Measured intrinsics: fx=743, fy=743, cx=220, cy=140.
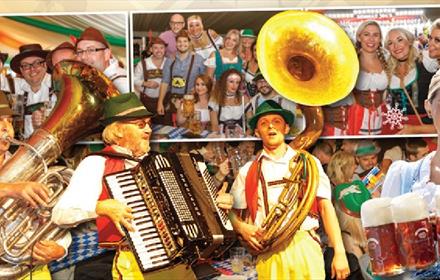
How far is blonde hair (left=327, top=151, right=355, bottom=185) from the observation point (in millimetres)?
5238

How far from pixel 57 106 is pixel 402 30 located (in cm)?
243

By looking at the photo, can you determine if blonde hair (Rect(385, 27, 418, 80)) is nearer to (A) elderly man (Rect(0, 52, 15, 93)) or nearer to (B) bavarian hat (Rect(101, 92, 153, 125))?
(B) bavarian hat (Rect(101, 92, 153, 125))

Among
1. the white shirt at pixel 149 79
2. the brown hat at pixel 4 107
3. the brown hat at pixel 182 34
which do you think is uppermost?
the brown hat at pixel 182 34

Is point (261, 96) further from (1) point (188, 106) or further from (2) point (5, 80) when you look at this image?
(2) point (5, 80)

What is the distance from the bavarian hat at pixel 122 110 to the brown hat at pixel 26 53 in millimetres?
960

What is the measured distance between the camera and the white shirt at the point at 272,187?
4590mm

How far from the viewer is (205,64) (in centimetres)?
527

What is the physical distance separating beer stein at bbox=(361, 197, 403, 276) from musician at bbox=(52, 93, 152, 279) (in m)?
1.55

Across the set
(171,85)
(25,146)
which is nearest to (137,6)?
(171,85)

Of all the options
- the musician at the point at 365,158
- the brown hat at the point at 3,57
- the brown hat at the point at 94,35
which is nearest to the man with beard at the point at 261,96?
the musician at the point at 365,158

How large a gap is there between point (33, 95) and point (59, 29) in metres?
0.50

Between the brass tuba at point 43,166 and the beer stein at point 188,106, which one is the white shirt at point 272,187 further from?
the brass tuba at point 43,166

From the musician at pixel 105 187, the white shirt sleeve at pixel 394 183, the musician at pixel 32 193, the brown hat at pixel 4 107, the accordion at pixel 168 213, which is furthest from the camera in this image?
the brown hat at pixel 4 107

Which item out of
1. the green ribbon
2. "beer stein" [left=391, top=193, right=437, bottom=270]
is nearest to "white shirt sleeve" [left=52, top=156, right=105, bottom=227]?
the green ribbon
